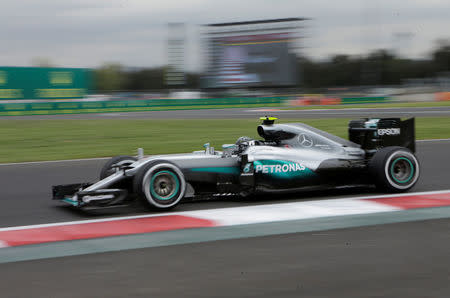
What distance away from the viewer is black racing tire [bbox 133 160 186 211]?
6164 millimetres

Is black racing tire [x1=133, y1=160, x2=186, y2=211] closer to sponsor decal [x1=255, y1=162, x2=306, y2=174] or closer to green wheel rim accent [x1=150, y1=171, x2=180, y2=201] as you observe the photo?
green wheel rim accent [x1=150, y1=171, x2=180, y2=201]

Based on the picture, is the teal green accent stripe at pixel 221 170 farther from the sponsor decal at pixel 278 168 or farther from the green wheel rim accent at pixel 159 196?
the green wheel rim accent at pixel 159 196

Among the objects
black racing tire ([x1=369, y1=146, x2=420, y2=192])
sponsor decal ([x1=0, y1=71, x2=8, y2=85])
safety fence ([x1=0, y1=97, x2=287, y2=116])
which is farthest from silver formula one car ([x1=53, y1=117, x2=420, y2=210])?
sponsor decal ([x1=0, y1=71, x2=8, y2=85])

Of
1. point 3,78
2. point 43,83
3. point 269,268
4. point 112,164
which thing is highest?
point 3,78

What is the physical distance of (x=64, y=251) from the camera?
473cm

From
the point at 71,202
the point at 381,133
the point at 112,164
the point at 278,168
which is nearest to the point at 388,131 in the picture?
the point at 381,133

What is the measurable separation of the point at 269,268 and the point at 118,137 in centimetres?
1352

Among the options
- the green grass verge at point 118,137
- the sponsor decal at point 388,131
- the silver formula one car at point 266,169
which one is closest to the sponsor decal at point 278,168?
the silver formula one car at point 266,169

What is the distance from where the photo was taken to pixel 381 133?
24.6 ft

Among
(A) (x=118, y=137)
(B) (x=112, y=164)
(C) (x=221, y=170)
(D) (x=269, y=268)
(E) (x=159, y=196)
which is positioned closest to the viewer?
(D) (x=269, y=268)

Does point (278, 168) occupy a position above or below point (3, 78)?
below

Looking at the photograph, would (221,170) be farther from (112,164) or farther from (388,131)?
(388,131)

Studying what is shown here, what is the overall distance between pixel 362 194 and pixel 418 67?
8677 cm

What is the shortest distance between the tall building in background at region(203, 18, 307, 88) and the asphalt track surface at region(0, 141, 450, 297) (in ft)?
126
